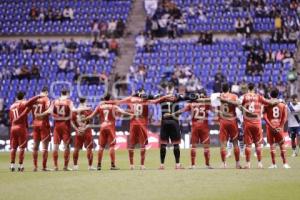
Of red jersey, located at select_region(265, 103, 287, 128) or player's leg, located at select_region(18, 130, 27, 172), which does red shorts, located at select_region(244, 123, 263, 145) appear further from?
player's leg, located at select_region(18, 130, 27, 172)

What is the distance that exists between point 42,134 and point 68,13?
1084 inches

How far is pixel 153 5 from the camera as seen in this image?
159 ft

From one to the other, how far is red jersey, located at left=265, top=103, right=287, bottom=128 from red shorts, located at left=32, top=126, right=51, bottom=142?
6983mm

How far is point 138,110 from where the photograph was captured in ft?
77.1

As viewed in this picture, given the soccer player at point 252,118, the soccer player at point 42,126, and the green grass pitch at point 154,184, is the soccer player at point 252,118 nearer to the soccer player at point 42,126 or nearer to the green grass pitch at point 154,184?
the green grass pitch at point 154,184

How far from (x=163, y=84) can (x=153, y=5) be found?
9094 millimetres

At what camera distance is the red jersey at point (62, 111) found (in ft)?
76.6

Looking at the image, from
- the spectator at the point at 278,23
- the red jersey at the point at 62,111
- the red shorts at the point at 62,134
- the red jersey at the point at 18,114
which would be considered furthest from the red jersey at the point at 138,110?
the spectator at the point at 278,23

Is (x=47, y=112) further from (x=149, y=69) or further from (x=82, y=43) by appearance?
(x=82, y=43)

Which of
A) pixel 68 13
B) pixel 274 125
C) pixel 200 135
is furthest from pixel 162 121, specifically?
pixel 68 13

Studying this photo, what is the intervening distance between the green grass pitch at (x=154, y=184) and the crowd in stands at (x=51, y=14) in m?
27.2

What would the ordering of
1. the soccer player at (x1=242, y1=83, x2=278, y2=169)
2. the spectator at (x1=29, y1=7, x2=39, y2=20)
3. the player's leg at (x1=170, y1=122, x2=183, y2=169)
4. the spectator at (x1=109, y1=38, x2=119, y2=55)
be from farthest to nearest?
the spectator at (x1=29, y1=7, x2=39, y2=20), the spectator at (x1=109, y1=38, x2=119, y2=55), the player's leg at (x1=170, y1=122, x2=183, y2=169), the soccer player at (x1=242, y1=83, x2=278, y2=169)

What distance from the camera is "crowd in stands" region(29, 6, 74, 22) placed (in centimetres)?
4991

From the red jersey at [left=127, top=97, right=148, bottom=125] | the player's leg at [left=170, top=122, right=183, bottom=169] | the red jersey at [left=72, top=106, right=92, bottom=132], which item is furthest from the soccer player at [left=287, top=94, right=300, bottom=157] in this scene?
the red jersey at [left=72, top=106, right=92, bottom=132]
